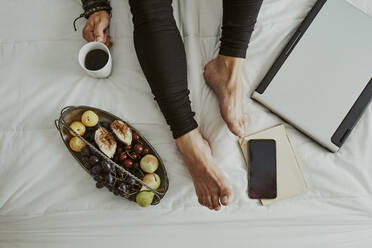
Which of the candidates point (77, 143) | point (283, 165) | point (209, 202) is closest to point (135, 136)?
point (77, 143)

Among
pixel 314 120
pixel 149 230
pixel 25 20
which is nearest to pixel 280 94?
pixel 314 120

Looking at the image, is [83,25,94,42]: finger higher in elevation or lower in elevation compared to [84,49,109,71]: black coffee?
higher

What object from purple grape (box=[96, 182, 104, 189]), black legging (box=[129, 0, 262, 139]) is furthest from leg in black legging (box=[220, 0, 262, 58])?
purple grape (box=[96, 182, 104, 189])

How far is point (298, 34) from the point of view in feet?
2.75

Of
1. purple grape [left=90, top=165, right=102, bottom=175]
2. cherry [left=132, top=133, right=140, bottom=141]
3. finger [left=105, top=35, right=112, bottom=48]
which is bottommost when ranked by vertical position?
purple grape [left=90, top=165, right=102, bottom=175]

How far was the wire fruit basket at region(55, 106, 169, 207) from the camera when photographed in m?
0.73

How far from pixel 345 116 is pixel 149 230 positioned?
1.84ft

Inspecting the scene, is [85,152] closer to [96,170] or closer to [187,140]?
[96,170]

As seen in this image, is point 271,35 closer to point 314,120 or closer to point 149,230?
point 314,120

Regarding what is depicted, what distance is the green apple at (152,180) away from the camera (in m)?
0.75

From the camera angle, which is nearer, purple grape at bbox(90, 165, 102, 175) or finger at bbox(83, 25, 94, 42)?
purple grape at bbox(90, 165, 102, 175)

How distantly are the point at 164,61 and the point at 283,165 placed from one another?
0.39m

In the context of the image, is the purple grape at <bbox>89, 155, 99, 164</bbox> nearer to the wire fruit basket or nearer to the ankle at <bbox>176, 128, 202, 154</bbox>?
the wire fruit basket

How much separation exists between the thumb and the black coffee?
0.10ft
